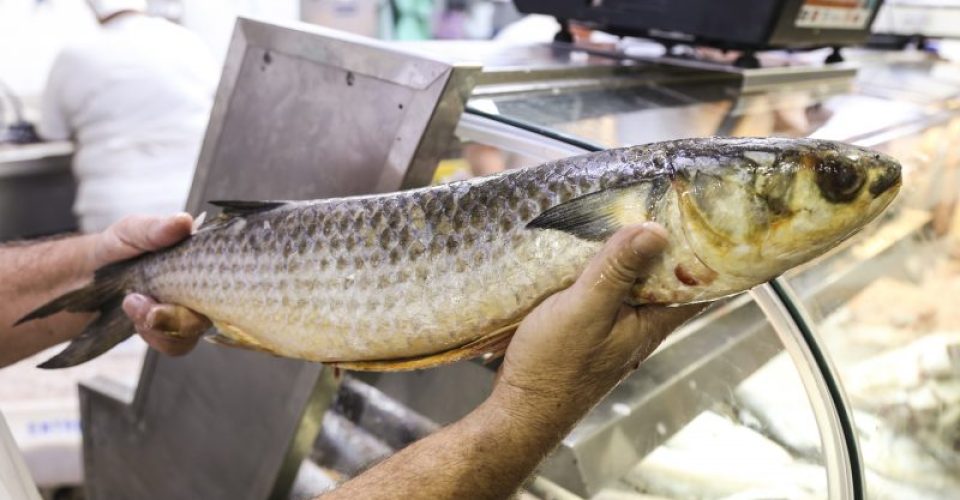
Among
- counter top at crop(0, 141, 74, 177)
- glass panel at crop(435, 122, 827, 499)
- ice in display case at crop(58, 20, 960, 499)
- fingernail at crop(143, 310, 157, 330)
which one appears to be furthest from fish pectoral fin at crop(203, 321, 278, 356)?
counter top at crop(0, 141, 74, 177)

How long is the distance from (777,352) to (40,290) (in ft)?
5.84

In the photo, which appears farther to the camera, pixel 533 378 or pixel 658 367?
pixel 658 367

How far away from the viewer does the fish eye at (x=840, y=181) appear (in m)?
0.94

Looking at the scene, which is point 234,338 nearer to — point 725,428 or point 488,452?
point 488,452

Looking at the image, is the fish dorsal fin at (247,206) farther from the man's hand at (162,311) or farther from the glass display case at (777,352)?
the glass display case at (777,352)

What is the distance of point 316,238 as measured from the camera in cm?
127

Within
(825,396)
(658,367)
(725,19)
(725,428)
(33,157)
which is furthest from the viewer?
(33,157)

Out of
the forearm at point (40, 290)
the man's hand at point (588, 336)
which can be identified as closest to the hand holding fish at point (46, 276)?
the forearm at point (40, 290)

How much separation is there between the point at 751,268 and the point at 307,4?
259 inches

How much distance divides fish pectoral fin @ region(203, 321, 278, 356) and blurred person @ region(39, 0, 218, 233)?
2.70 m

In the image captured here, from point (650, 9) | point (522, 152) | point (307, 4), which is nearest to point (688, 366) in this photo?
point (522, 152)

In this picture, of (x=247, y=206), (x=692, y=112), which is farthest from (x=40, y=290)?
(x=692, y=112)

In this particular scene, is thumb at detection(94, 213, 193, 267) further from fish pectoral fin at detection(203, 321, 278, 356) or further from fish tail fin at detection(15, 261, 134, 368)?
fish pectoral fin at detection(203, 321, 278, 356)

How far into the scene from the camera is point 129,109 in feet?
12.3
